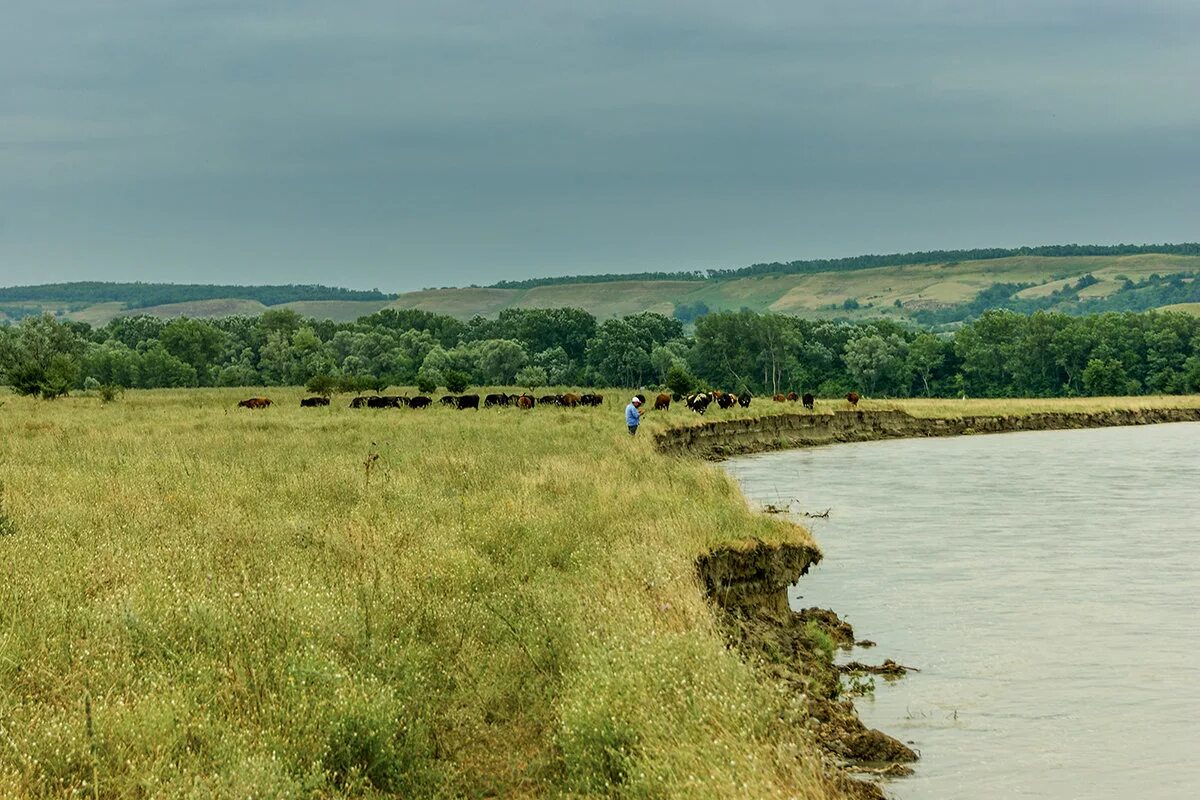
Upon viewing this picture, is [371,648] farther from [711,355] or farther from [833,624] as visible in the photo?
[711,355]

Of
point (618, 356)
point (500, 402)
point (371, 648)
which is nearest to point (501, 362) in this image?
point (618, 356)

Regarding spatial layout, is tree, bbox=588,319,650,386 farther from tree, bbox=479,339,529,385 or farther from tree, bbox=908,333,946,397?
tree, bbox=908,333,946,397

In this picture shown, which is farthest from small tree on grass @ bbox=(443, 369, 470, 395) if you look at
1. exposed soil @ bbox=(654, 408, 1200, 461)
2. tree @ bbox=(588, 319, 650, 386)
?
tree @ bbox=(588, 319, 650, 386)

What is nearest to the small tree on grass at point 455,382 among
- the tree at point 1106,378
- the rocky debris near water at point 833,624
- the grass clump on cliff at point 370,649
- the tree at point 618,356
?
the grass clump on cliff at point 370,649

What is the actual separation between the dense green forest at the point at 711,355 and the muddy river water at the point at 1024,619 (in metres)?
75.5

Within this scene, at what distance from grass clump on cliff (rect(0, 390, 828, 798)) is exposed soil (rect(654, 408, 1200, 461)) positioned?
26.8 m

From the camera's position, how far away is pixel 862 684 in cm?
1398

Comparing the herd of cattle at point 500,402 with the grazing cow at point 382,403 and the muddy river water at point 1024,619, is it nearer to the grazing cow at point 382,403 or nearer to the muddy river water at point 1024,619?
the grazing cow at point 382,403

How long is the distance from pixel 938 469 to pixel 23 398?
41.5m

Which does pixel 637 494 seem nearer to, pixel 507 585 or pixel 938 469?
pixel 507 585

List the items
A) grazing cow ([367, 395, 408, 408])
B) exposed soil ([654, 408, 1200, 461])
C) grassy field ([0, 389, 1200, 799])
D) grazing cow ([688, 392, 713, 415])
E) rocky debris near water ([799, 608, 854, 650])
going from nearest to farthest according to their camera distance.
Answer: grassy field ([0, 389, 1200, 799])
rocky debris near water ([799, 608, 854, 650])
exposed soil ([654, 408, 1200, 461])
grazing cow ([688, 392, 713, 415])
grazing cow ([367, 395, 408, 408])

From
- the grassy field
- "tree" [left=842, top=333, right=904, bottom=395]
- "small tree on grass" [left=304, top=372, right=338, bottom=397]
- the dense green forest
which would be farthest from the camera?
"tree" [left=842, top=333, right=904, bottom=395]

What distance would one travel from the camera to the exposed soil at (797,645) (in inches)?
433

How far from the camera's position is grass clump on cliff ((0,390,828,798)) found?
8.20 m
